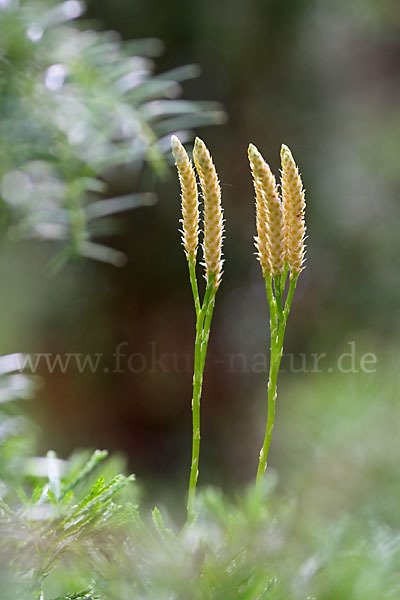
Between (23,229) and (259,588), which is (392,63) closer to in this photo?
(23,229)

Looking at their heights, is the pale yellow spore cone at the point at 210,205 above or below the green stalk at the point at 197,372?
above

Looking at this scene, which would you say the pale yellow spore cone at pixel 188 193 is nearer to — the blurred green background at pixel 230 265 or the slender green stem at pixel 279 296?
the slender green stem at pixel 279 296

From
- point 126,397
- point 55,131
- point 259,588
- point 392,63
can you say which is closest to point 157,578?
point 259,588

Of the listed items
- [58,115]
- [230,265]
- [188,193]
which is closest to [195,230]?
[188,193]

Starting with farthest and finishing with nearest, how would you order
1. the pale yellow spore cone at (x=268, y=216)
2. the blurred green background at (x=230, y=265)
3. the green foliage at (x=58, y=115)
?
the blurred green background at (x=230, y=265)
the green foliage at (x=58, y=115)
the pale yellow spore cone at (x=268, y=216)

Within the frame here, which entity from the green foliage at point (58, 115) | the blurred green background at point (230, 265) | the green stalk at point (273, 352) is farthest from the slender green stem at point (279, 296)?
the blurred green background at point (230, 265)

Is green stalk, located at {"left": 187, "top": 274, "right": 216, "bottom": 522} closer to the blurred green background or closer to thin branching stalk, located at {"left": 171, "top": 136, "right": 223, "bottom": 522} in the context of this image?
thin branching stalk, located at {"left": 171, "top": 136, "right": 223, "bottom": 522}
